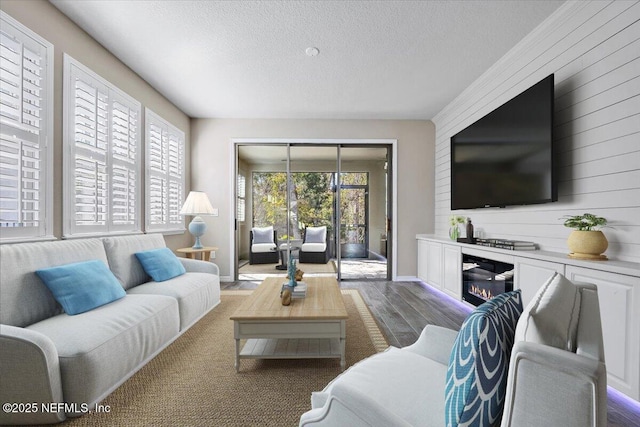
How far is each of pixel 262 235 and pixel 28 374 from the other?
3950mm

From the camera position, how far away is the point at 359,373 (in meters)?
1.23

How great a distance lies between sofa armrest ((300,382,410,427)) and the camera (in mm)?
834

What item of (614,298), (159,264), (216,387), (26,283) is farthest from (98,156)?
(614,298)

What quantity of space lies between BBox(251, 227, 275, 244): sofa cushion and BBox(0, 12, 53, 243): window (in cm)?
312

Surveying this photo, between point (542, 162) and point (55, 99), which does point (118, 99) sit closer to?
point (55, 99)

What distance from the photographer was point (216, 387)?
1.88m

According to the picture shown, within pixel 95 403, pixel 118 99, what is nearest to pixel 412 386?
pixel 95 403

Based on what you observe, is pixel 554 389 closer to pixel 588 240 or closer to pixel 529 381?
pixel 529 381

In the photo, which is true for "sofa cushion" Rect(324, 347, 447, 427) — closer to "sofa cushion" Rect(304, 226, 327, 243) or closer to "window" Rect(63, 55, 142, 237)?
"window" Rect(63, 55, 142, 237)

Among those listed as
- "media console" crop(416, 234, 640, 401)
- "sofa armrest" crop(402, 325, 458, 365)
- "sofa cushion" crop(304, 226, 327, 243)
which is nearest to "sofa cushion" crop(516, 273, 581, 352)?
"sofa armrest" crop(402, 325, 458, 365)

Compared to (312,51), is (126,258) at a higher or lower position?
lower

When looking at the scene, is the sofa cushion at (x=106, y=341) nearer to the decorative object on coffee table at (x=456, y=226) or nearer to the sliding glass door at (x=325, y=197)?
the sliding glass door at (x=325, y=197)

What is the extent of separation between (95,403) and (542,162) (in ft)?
11.4

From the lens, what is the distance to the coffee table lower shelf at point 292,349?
6.81ft
